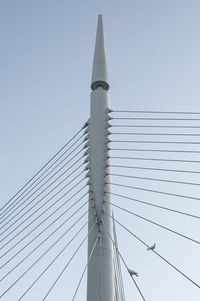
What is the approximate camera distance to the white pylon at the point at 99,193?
9.50 metres

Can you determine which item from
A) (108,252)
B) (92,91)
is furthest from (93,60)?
(108,252)

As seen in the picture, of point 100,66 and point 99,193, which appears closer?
point 99,193

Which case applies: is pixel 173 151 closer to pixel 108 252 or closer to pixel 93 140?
pixel 93 140

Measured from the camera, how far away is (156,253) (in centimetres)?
931

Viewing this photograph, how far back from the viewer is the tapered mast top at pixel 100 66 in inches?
522

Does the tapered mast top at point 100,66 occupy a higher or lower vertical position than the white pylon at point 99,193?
higher

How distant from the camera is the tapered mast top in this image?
522 inches

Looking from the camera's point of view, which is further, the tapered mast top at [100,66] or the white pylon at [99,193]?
the tapered mast top at [100,66]

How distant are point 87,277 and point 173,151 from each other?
5.02m

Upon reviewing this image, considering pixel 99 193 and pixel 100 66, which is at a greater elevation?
pixel 100 66

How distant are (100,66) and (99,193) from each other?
5.16 m

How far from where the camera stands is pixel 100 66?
13.8 m

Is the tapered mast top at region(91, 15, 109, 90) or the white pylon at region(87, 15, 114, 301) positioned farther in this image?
the tapered mast top at region(91, 15, 109, 90)

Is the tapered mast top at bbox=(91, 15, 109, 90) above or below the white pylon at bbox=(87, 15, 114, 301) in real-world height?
above
